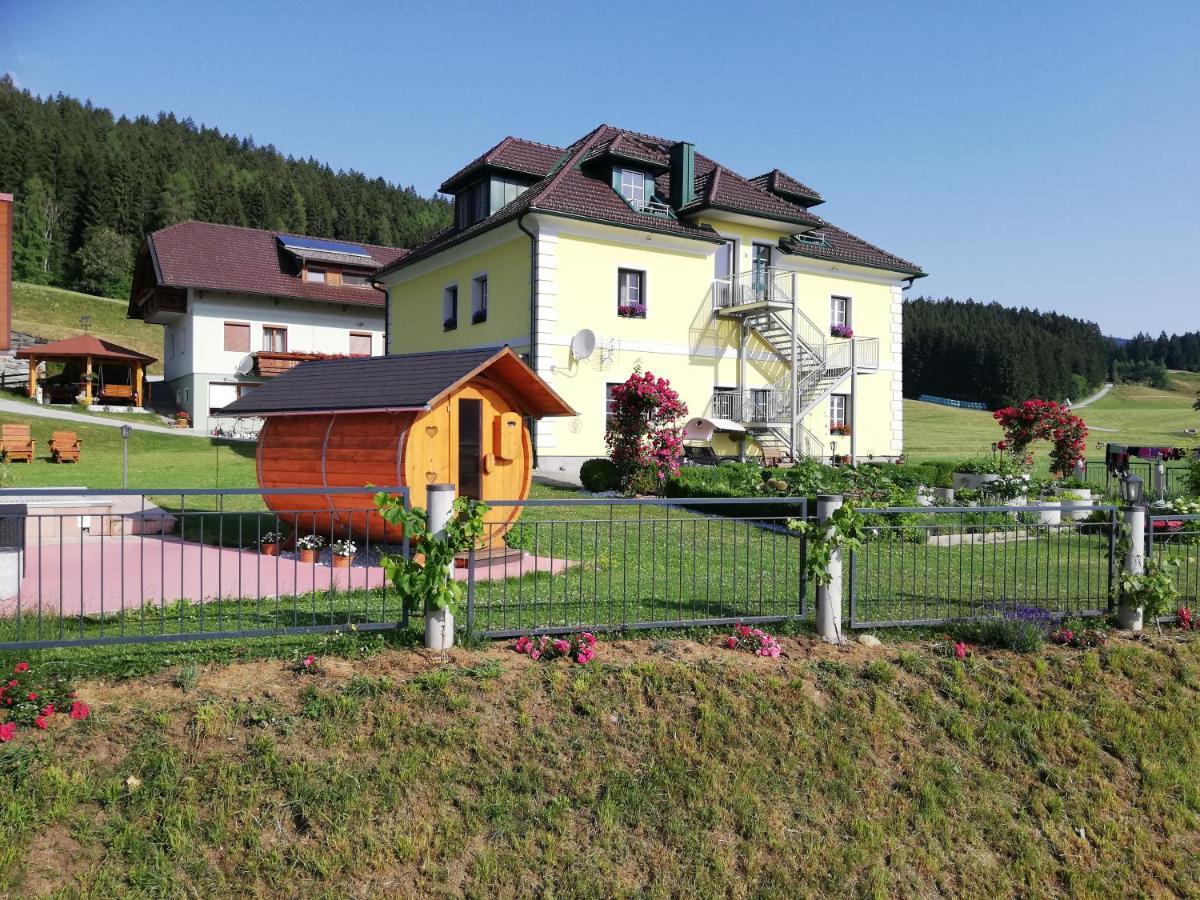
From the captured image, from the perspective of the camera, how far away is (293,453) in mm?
10797

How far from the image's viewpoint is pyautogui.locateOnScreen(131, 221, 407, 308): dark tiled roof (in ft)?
115

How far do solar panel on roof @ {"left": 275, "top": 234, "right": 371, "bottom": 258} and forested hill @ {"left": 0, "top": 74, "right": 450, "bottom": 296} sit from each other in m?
46.3

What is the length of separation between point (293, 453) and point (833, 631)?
7165 mm

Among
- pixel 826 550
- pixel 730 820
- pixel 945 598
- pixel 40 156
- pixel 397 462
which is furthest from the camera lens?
pixel 40 156

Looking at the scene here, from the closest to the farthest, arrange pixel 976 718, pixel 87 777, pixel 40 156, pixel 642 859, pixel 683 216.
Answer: pixel 87 777
pixel 642 859
pixel 976 718
pixel 683 216
pixel 40 156

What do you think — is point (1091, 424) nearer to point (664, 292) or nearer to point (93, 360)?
point (664, 292)

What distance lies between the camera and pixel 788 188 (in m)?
28.6

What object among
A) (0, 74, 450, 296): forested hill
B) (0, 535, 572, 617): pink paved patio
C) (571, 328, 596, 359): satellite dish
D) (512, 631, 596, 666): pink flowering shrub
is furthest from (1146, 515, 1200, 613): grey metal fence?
(0, 74, 450, 296): forested hill

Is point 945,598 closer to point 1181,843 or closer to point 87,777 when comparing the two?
point 1181,843

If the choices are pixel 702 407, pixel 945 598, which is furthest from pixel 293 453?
pixel 702 407

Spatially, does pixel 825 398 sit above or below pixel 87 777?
above

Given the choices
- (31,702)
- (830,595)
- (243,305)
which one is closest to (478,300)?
(243,305)

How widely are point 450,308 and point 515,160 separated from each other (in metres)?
5.11

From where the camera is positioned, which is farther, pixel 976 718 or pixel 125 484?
pixel 125 484
